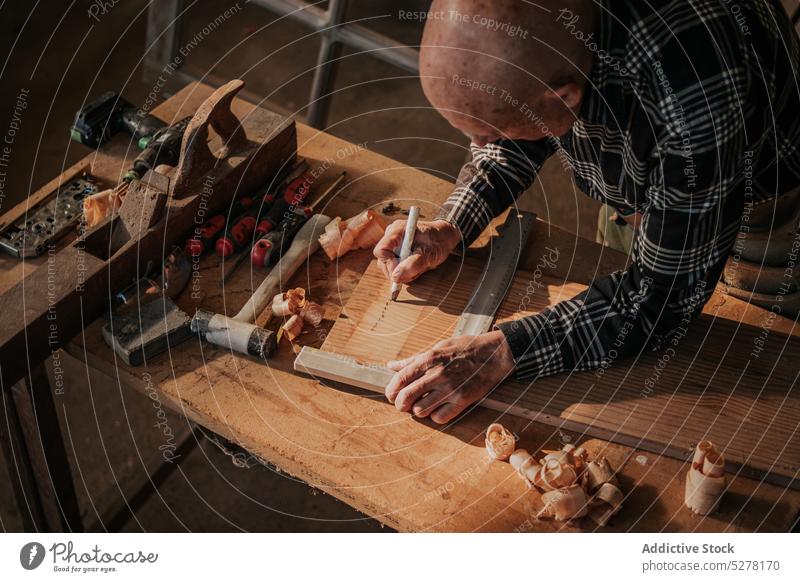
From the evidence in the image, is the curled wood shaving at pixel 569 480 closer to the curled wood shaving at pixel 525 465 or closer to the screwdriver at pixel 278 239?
the curled wood shaving at pixel 525 465

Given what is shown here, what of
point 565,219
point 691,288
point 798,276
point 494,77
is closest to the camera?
point 494,77

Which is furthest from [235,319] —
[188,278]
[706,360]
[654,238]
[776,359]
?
[776,359]

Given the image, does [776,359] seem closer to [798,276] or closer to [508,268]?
[798,276]

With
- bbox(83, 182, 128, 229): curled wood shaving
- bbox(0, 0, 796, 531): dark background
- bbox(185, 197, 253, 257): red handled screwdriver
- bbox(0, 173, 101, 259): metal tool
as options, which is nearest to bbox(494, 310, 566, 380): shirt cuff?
bbox(185, 197, 253, 257): red handled screwdriver

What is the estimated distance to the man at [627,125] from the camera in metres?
1.88

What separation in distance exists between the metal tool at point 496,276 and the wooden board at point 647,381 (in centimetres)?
3

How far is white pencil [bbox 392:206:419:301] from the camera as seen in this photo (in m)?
2.41

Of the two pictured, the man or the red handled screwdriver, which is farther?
the red handled screwdriver

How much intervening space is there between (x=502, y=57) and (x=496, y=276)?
2.68 ft

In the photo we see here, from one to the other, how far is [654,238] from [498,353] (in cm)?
50

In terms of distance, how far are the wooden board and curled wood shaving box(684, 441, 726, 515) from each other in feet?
0.28

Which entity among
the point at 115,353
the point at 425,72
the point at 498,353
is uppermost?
the point at 425,72

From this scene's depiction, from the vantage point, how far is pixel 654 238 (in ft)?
6.89

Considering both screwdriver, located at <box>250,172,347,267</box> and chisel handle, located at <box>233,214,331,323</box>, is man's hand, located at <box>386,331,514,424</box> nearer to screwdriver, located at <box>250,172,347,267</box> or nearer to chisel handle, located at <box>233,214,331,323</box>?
chisel handle, located at <box>233,214,331,323</box>
